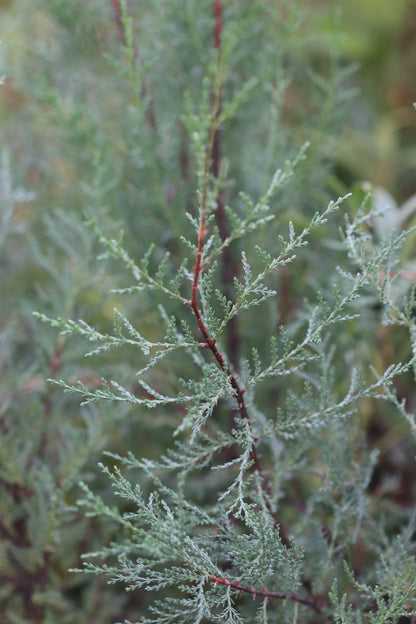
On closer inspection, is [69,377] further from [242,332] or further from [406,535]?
[406,535]

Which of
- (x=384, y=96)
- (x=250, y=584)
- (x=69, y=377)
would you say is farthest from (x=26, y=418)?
(x=384, y=96)

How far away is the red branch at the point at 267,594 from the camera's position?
38cm

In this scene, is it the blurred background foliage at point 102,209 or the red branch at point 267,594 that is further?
the blurred background foliage at point 102,209

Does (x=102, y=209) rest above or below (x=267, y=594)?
above

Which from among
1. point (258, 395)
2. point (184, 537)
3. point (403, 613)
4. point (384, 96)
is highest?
point (384, 96)

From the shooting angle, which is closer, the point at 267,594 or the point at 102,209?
the point at 267,594

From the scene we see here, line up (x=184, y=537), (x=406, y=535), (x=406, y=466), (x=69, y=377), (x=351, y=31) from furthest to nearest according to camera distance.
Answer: (x=351, y=31) < (x=406, y=466) < (x=69, y=377) < (x=406, y=535) < (x=184, y=537)

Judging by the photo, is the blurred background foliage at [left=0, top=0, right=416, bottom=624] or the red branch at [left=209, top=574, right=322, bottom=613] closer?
the red branch at [left=209, top=574, right=322, bottom=613]

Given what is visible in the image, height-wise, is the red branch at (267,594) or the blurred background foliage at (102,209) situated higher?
the blurred background foliage at (102,209)

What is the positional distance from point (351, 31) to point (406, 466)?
103 centimetres

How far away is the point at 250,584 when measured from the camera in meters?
0.39

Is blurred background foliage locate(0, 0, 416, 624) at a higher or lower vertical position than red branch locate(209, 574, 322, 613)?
higher

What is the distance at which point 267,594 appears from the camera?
0.40m

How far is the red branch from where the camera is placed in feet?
1.24
